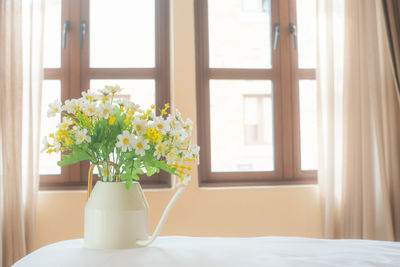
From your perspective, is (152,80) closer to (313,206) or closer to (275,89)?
(275,89)

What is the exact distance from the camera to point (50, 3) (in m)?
2.52

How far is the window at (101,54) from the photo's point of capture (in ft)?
8.04

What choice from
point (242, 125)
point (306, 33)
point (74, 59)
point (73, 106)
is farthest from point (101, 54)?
Answer: point (73, 106)

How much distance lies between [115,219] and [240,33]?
6.58 feet

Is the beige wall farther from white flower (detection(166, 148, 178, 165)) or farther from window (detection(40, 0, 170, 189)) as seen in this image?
white flower (detection(166, 148, 178, 165))

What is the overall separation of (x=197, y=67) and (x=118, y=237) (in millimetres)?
1724

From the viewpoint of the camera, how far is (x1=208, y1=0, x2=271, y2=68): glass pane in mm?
2635

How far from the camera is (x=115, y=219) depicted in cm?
99

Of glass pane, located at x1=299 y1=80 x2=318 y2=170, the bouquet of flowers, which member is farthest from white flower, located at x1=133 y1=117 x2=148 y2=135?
glass pane, located at x1=299 y1=80 x2=318 y2=170

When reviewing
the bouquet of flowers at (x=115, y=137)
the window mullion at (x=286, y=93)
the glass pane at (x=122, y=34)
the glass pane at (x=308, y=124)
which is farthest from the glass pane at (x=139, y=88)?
the bouquet of flowers at (x=115, y=137)

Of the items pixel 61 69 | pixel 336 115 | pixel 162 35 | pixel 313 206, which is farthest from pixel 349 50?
pixel 61 69

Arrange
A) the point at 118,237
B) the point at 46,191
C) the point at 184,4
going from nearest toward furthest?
the point at 118,237 < the point at 46,191 < the point at 184,4

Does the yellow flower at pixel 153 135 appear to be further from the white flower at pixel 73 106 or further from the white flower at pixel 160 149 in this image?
the white flower at pixel 73 106

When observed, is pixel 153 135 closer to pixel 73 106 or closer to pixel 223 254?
pixel 73 106
